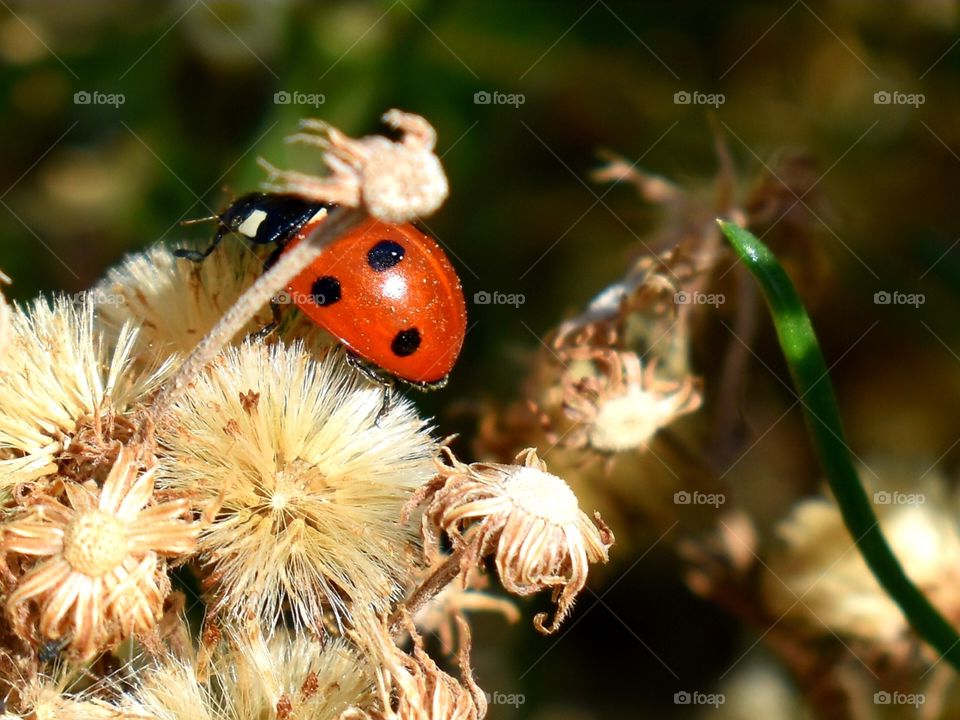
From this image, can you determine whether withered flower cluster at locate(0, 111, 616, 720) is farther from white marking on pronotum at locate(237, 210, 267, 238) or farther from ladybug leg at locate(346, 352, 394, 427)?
white marking on pronotum at locate(237, 210, 267, 238)

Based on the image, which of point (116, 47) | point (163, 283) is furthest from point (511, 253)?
point (163, 283)

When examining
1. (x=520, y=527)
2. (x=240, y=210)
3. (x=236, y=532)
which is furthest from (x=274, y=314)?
(x=520, y=527)

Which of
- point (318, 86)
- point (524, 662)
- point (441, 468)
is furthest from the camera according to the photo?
point (318, 86)

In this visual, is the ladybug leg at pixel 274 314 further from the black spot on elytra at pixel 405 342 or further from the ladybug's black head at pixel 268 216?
the black spot on elytra at pixel 405 342

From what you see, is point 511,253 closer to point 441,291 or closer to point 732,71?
point 732,71

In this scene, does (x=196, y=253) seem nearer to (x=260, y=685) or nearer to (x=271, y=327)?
(x=271, y=327)

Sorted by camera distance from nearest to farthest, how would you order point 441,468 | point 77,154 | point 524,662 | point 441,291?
1. point 441,468
2. point 441,291
3. point 524,662
4. point 77,154

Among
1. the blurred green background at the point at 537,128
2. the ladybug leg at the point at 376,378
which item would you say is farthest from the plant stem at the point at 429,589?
the blurred green background at the point at 537,128

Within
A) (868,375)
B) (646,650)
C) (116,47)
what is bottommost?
(646,650)
